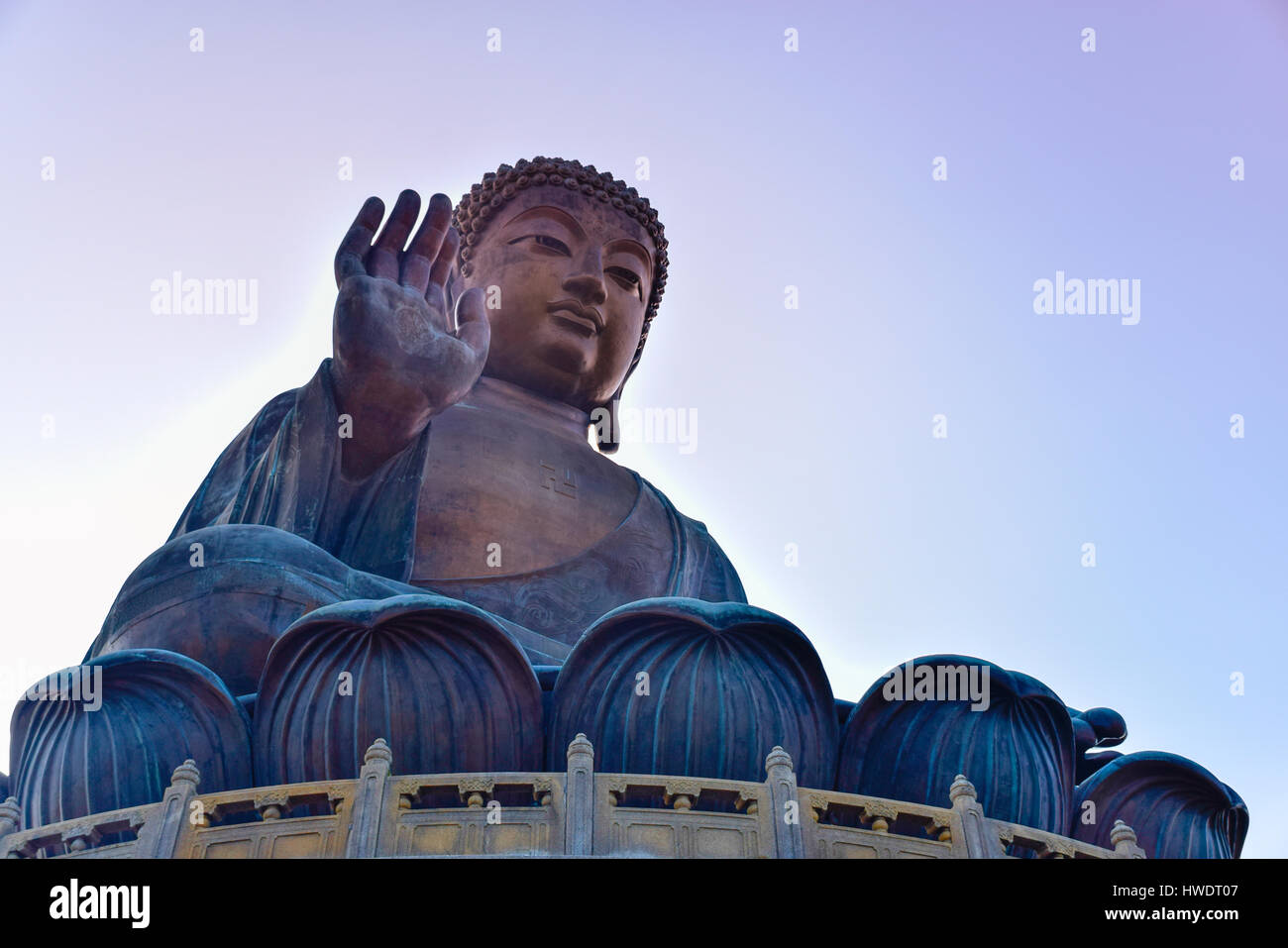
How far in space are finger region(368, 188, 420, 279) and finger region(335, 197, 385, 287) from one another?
0.05 m

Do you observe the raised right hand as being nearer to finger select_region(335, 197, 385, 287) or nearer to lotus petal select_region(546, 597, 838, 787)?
finger select_region(335, 197, 385, 287)

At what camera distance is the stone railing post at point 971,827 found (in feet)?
19.5

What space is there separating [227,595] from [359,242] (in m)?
2.12

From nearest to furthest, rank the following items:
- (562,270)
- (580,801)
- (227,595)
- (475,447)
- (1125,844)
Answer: (580,801), (1125,844), (227,595), (475,447), (562,270)

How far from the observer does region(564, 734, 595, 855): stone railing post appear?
5.74 m

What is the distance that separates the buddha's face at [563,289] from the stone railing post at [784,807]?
5154mm

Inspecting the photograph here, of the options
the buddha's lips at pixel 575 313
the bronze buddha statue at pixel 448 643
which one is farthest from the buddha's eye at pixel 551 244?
the bronze buddha statue at pixel 448 643

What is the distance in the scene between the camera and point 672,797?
19.7ft

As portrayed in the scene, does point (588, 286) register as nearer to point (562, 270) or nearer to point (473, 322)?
point (562, 270)

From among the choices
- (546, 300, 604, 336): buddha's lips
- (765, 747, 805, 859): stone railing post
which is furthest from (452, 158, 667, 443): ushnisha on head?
(765, 747, 805, 859): stone railing post

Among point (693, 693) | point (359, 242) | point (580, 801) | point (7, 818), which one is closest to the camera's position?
point (580, 801)

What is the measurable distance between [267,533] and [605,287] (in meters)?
3.69

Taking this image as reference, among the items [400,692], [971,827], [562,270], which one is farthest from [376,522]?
[971,827]

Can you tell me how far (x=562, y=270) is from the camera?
36.2ft
